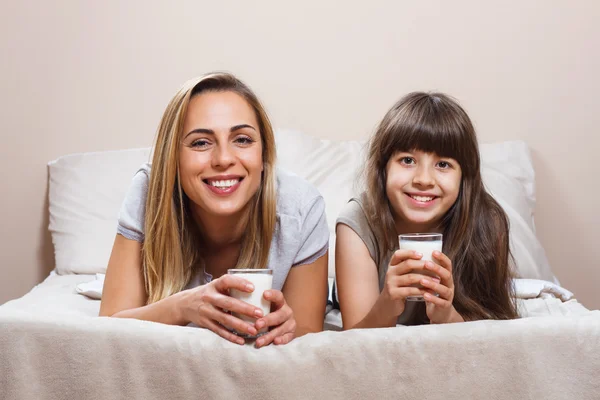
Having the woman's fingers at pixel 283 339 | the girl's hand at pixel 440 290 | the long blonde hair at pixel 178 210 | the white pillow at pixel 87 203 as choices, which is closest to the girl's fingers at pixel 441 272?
the girl's hand at pixel 440 290

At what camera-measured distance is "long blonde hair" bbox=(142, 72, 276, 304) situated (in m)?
1.59

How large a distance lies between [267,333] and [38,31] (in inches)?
88.2

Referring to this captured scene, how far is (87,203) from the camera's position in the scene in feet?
8.56

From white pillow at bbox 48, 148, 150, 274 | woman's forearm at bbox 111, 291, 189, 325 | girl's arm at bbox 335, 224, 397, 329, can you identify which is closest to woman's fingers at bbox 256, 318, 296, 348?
woman's forearm at bbox 111, 291, 189, 325

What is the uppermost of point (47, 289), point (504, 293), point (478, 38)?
point (478, 38)

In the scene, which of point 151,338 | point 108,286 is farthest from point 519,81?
point 151,338

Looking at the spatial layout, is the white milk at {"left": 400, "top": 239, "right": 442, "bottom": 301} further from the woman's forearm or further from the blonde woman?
the woman's forearm

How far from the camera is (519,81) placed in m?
2.88

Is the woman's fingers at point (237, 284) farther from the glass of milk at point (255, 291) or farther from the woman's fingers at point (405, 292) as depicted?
the woman's fingers at point (405, 292)

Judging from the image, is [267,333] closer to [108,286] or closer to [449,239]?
[108,286]

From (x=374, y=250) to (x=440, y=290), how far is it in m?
0.42

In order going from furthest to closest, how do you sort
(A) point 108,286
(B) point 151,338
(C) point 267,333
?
(A) point 108,286 → (C) point 267,333 → (B) point 151,338

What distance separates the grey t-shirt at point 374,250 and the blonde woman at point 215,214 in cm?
9

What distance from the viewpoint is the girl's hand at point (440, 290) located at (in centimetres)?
135
